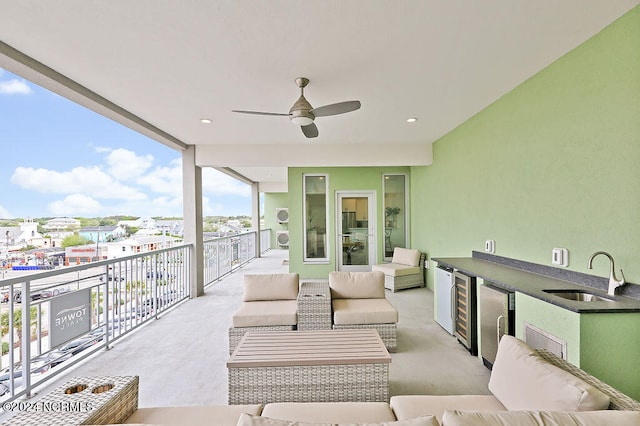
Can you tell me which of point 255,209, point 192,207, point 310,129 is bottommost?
point 192,207

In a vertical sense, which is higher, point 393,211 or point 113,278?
point 393,211

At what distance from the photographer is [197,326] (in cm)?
383

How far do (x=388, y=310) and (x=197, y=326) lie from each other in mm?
2534

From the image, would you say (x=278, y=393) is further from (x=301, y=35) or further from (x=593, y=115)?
(x=593, y=115)

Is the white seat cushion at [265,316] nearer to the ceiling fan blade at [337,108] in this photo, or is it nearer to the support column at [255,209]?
the ceiling fan blade at [337,108]

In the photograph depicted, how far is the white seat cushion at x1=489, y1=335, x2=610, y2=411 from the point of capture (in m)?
1.09

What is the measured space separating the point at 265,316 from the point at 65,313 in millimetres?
1809

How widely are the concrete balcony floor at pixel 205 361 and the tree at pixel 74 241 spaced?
125cm

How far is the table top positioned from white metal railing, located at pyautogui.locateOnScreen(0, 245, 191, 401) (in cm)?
175

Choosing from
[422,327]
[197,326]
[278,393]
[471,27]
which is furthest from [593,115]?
[197,326]

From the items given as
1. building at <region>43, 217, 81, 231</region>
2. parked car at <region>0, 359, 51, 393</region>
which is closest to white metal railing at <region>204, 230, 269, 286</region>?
building at <region>43, 217, 81, 231</region>

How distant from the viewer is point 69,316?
2.67 m

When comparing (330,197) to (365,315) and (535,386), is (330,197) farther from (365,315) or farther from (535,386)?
(535,386)

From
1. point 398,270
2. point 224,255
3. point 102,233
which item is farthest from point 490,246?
point 224,255
